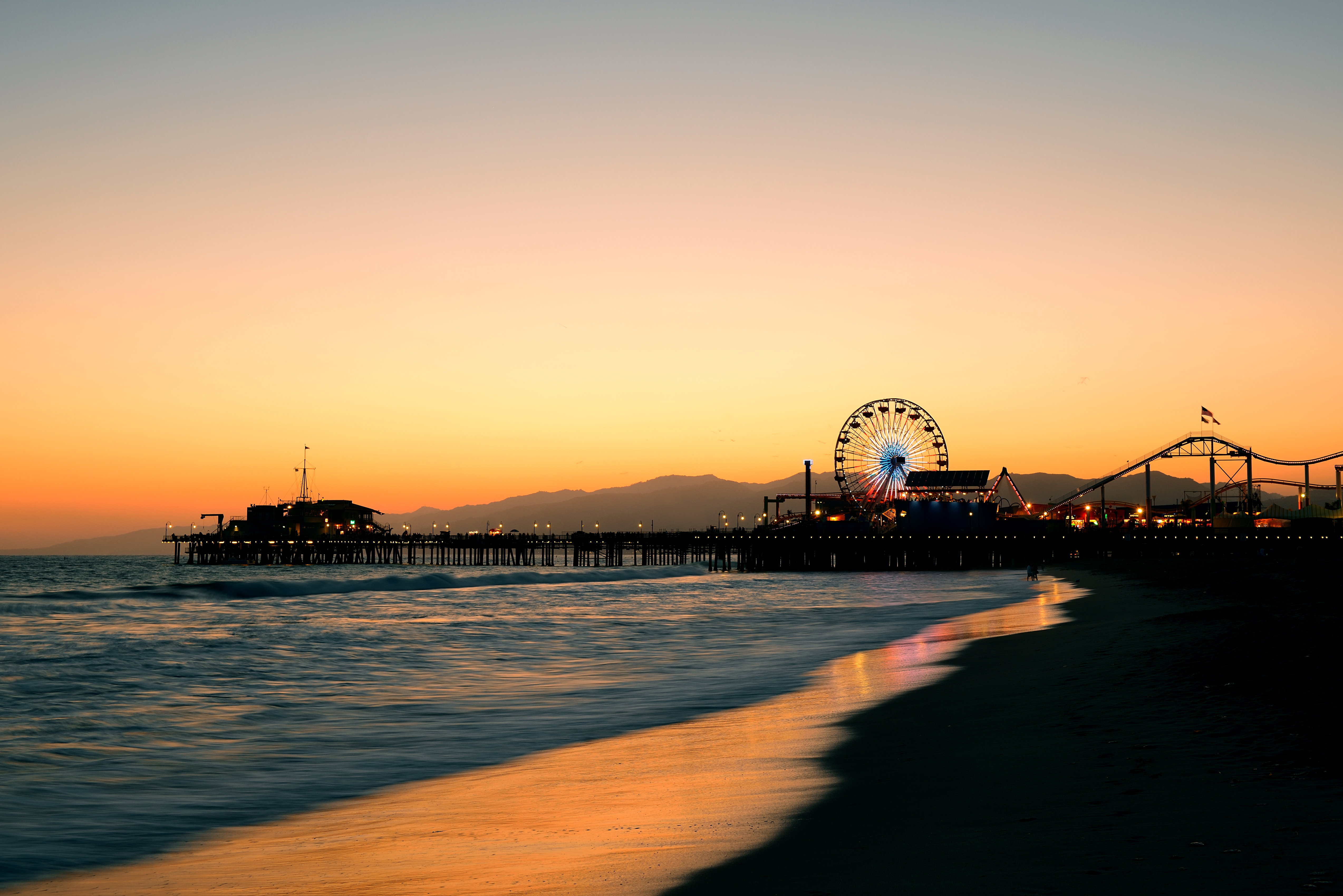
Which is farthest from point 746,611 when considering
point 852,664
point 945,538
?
point 945,538

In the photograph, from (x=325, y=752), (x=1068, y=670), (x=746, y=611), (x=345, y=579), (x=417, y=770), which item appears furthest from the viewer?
(x=345, y=579)

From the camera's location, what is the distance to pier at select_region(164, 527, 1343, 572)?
109m

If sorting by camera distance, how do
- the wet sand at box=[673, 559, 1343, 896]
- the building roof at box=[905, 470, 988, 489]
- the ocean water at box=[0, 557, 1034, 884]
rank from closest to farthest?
the wet sand at box=[673, 559, 1343, 896] → the ocean water at box=[0, 557, 1034, 884] → the building roof at box=[905, 470, 988, 489]

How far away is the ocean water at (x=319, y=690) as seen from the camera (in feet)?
34.8

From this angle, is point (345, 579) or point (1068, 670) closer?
point (1068, 670)

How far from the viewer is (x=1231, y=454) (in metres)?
149

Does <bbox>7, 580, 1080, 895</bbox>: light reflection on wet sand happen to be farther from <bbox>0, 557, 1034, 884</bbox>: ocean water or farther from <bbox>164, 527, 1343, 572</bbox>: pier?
<bbox>164, 527, 1343, 572</bbox>: pier

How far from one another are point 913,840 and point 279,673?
19.2 metres

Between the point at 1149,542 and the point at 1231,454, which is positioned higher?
the point at 1231,454

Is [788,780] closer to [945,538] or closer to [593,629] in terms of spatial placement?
[593,629]

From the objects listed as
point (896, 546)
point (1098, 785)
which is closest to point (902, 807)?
point (1098, 785)

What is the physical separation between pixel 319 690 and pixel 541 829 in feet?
42.7

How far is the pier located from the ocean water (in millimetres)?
67742

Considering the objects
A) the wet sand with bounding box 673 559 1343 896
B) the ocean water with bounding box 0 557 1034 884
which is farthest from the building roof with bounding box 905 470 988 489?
the wet sand with bounding box 673 559 1343 896
